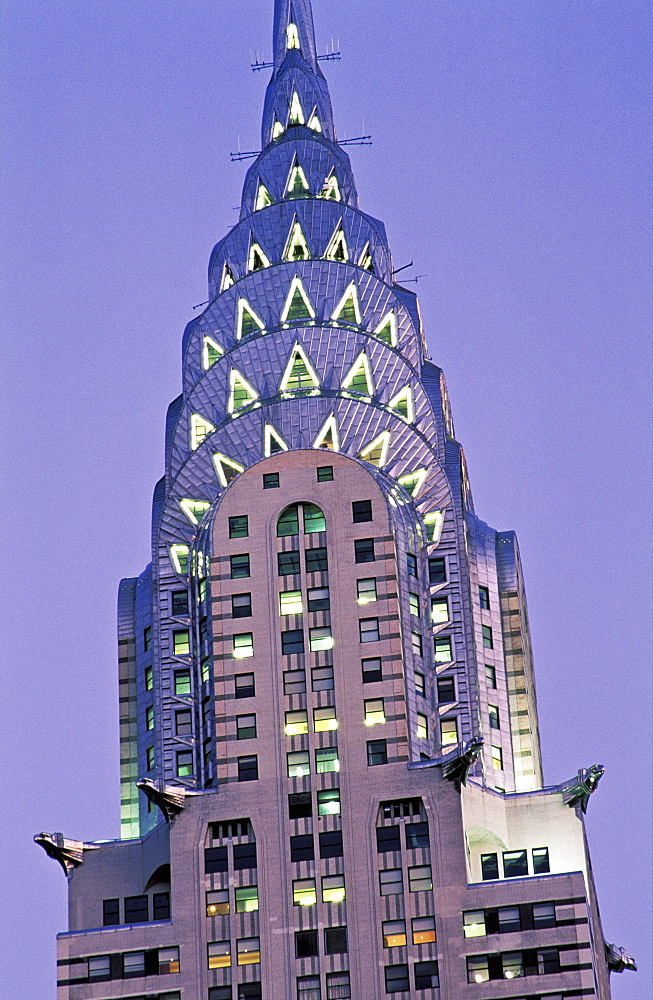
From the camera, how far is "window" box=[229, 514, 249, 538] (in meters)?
186

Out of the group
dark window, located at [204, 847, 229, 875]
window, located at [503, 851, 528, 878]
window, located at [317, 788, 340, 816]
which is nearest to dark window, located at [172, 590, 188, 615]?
window, located at [317, 788, 340, 816]

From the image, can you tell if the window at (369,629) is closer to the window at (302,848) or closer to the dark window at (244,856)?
the window at (302,848)

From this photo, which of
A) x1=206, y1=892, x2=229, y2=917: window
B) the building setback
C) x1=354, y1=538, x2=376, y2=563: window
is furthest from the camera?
x1=354, y1=538, x2=376, y2=563: window

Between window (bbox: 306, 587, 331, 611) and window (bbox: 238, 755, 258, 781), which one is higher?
window (bbox: 306, 587, 331, 611)

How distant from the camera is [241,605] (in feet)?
603

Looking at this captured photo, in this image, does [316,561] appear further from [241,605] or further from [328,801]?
[328,801]

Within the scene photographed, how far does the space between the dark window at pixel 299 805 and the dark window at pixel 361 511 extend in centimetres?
2447

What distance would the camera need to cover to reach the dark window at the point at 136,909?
590ft

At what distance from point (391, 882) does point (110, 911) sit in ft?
83.4

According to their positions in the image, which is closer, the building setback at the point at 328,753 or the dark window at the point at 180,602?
the building setback at the point at 328,753

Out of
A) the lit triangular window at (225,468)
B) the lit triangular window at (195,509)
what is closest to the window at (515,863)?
the lit triangular window at (225,468)

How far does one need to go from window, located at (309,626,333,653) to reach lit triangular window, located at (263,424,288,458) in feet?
63.6

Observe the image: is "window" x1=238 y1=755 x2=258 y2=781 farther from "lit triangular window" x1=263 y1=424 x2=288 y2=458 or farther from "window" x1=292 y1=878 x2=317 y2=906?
"lit triangular window" x1=263 y1=424 x2=288 y2=458

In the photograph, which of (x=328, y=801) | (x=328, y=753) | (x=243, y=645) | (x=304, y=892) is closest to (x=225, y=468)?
(x=243, y=645)
